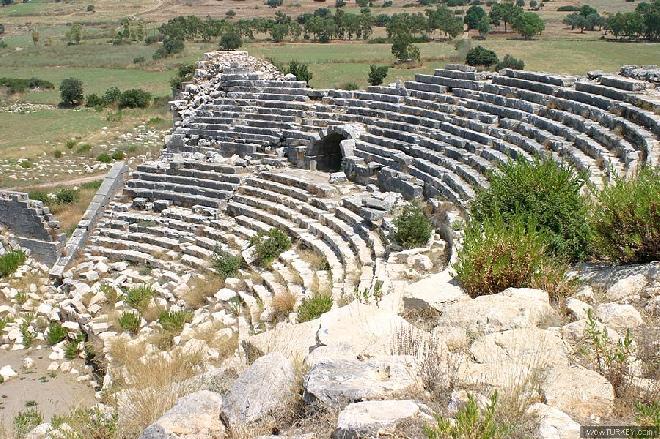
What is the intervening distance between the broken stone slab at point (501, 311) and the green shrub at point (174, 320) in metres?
6.38

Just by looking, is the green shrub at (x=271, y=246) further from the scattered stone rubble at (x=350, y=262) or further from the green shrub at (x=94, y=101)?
the green shrub at (x=94, y=101)

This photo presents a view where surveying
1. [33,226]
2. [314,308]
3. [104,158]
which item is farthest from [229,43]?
[314,308]

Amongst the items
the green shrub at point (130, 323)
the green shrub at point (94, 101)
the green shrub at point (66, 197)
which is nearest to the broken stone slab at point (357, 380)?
the green shrub at point (130, 323)

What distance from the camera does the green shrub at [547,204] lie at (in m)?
7.91

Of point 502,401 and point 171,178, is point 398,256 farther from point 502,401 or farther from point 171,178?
point 171,178

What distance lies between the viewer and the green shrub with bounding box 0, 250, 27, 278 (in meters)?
16.1

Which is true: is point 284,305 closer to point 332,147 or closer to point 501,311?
point 501,311

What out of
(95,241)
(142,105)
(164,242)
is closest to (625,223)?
(164,242)

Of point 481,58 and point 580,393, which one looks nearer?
point 580,393

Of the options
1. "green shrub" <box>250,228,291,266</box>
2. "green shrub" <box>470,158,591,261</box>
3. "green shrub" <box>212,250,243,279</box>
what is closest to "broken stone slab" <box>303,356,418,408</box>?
"green shrub" <box>470,158,591,261</box>

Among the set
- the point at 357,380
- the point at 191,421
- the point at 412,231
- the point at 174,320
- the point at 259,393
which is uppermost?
the point at 357,380

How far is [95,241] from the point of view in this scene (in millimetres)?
16953

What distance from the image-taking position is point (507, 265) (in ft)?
22.8

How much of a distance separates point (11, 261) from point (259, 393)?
13259 mm
